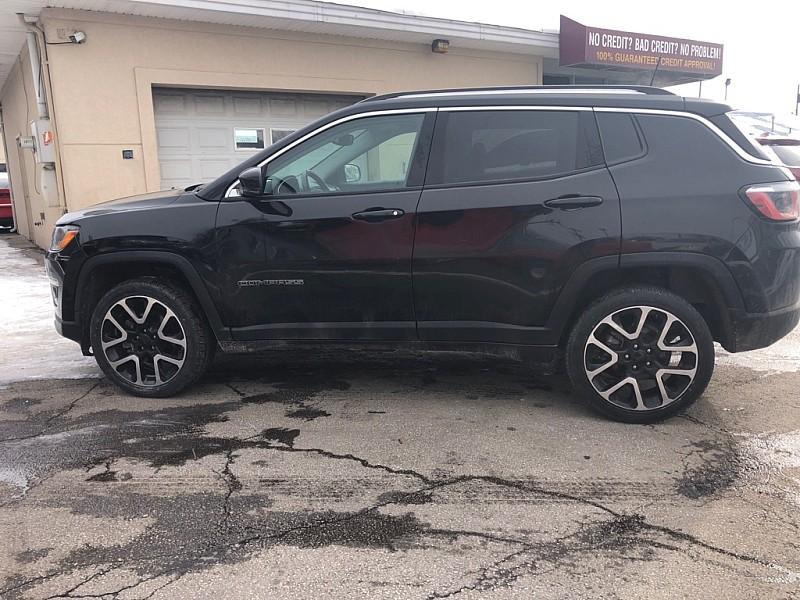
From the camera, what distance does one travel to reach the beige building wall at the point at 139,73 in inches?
358

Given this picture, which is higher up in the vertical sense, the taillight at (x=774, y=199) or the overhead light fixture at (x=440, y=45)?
the overhead light fixture at (x=440, y=45)

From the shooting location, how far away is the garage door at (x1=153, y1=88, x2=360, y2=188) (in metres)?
10.2

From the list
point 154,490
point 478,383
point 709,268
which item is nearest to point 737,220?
point 709,268

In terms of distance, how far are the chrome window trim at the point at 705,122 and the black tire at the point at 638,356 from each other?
874 millimetres

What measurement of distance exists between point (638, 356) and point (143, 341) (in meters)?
3.16

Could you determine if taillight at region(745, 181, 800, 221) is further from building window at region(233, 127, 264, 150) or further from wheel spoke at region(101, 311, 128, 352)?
building window at region(233, 127, 264, 150)

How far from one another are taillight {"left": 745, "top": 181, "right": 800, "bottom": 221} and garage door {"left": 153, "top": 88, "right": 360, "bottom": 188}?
8.09 meters

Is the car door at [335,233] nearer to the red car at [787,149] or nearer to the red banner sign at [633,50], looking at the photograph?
the red car at [787,149]

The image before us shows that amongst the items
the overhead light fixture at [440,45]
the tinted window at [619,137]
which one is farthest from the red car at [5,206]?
the tinted window at [619,137]

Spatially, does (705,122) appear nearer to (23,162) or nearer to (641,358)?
(641,358)

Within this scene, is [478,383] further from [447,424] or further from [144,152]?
[144,152]

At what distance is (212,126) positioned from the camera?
34.5 ft

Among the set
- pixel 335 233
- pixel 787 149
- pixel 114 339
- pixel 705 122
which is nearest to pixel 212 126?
pixel 114 339

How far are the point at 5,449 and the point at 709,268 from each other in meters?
4.10
